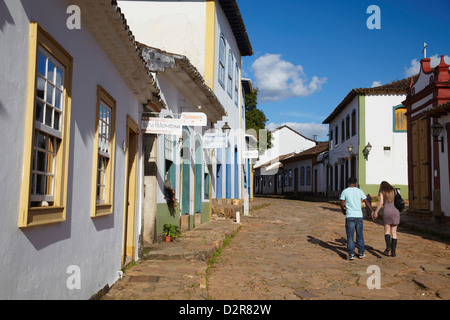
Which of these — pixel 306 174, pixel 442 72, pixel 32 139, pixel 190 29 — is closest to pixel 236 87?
pixel 190 29

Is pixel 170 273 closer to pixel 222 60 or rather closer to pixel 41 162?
pixel 41 162

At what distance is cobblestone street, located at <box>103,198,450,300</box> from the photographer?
5.93 meters

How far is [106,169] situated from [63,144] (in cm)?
186

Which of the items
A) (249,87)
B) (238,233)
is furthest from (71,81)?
(249,87)

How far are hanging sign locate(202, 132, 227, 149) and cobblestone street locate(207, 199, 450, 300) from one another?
8.52 ft

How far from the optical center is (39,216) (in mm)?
3426

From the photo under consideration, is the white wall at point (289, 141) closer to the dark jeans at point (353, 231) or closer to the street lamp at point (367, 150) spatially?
the street lamp at point (367, 150)

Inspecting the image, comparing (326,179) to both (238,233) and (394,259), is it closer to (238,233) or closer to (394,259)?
(238,233)

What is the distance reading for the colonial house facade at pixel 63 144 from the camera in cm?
299

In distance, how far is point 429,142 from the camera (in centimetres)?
1498
